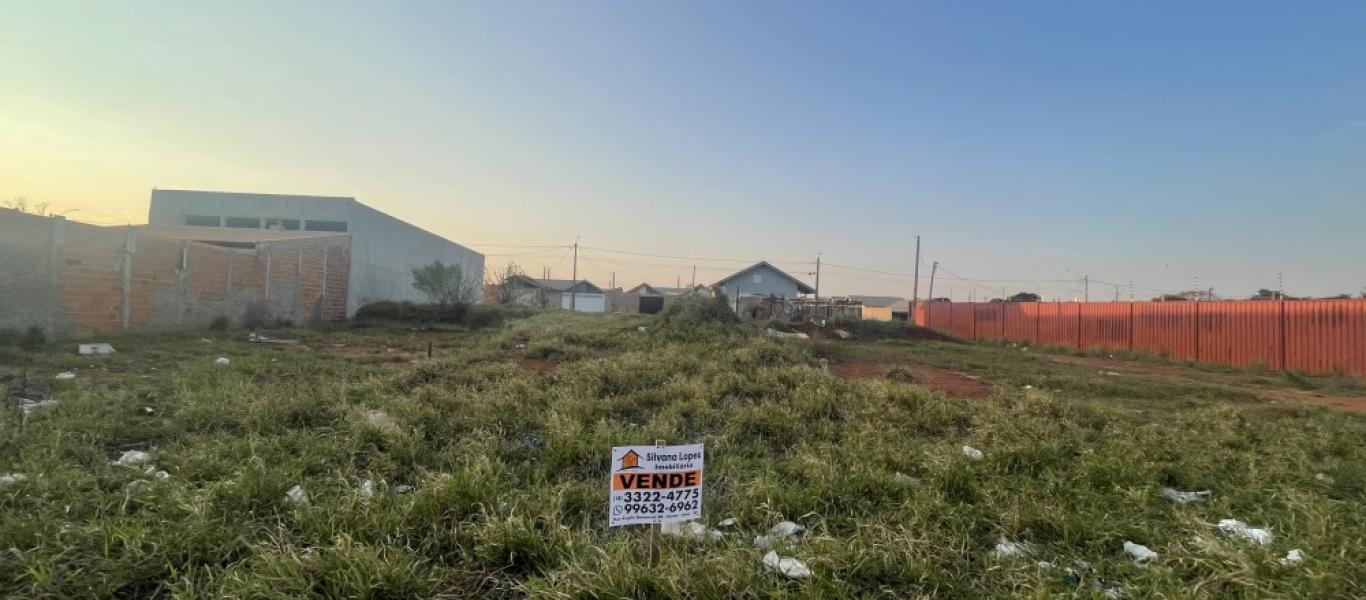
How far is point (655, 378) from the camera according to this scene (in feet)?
22.6

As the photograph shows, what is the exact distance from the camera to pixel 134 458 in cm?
369

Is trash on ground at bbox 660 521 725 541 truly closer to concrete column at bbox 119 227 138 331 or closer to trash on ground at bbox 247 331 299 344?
trash on ground at bbox 247 331 299 344

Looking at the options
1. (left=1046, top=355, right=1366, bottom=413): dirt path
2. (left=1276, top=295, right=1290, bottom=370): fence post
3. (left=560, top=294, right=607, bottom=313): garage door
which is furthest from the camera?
(left=560, top=294, right=607, bottom=313): garage door

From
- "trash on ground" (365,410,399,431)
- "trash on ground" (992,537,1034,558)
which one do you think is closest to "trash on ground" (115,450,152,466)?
"trash on ground" (365,410,399,431)

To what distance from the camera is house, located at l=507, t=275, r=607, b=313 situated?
136ft

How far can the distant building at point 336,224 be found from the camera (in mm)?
24312

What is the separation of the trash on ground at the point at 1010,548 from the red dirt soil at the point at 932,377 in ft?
16.3

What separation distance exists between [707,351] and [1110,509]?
6909 millimetres

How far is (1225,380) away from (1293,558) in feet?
40.8

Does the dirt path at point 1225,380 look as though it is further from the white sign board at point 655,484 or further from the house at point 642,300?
the house at point 642,300

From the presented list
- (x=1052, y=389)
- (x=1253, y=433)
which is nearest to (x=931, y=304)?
(x=1052, y=389)

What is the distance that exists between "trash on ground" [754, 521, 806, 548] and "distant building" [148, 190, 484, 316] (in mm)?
23611

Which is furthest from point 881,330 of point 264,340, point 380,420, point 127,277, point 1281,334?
point 127,277

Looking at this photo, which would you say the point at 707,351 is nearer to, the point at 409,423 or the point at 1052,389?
the point at 1052,389
